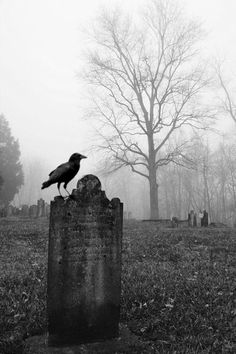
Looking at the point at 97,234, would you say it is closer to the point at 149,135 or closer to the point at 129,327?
the point at 129,327

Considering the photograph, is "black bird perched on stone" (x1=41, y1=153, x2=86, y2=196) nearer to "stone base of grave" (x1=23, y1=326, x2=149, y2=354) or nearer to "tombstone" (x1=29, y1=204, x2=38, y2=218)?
"stone base of grave" (x1=23, y1=326, x2=149, y2=354)

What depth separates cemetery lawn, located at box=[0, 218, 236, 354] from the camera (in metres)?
4.92

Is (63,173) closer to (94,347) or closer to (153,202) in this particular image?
(94,347)

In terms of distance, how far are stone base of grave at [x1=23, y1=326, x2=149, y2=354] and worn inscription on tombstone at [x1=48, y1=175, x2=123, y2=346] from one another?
5.4 inches

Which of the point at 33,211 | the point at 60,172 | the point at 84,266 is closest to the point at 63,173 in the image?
the point at 60,172

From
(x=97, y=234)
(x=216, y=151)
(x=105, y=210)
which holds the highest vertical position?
(x=216, y=151)

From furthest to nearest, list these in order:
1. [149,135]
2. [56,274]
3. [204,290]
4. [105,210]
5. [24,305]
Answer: [149,135]
[204,290]
[24,305]
[105,210]
[56,274]

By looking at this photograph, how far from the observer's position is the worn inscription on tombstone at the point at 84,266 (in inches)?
195

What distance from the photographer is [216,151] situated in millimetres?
60344

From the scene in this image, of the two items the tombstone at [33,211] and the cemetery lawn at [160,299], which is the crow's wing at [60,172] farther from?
the tombstone at [33,211]

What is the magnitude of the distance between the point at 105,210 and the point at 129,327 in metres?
1.87

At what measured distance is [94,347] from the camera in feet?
15.7

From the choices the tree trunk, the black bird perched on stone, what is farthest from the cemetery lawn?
the tree trunk

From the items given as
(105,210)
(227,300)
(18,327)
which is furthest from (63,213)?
(227,300)
